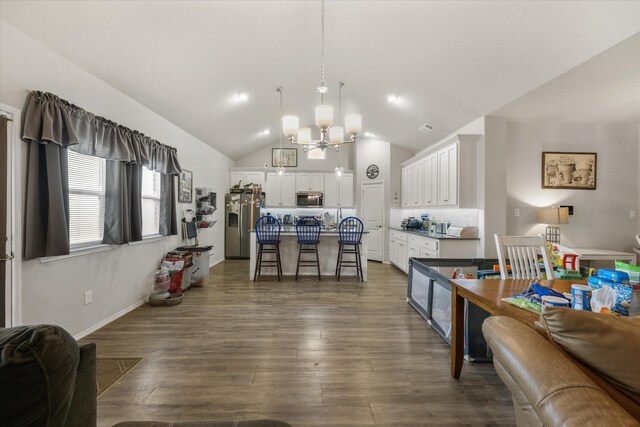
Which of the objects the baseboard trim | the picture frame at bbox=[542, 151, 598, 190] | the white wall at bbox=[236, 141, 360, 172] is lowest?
the baseboard trim

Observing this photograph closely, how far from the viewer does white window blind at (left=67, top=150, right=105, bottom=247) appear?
2648 millimetres

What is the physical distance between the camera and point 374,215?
6.92 meters

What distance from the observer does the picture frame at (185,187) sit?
459 cm

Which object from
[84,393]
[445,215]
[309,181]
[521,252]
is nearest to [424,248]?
[445,215]

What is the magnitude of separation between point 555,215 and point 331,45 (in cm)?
394

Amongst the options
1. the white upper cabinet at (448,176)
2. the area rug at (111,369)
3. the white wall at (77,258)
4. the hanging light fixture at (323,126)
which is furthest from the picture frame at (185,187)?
the white upper cabinet at (448,176)

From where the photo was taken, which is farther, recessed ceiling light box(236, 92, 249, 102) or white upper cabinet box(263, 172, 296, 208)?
white upper cabinet box(263, 172, 296, 208)

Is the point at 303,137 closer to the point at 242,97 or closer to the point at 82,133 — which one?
the point at 242,97

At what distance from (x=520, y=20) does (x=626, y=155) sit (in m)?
3.62

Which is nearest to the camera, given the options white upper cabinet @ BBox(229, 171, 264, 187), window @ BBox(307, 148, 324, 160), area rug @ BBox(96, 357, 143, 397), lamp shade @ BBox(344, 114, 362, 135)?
area rug @ BBox(96, 357, 143, 397)

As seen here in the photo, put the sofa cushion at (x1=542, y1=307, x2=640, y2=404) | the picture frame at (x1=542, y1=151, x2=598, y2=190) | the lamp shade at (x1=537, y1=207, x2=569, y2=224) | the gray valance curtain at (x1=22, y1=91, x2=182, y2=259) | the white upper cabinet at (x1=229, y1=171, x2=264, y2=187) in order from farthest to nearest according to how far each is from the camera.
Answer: the white upper cabinet at (x1=229, y1=171, x2=264, y2=187) → the picture frame at (x1=542, y1=151, x2=598, y2=190) → the lamp shade at (x1=537, y1=207, x2=569, y2=224) → the gray valance curtain at (x1=22, y1=91, x2=182, y2=259) → the sofa cushion at (x1=542, y1=307, x2=640, y2=404)

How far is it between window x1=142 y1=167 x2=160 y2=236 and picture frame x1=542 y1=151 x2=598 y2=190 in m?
5.87

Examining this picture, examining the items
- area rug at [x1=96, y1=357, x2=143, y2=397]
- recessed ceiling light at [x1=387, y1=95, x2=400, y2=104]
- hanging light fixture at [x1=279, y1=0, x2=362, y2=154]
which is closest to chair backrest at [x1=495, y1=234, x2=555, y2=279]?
hanging light fixture at [x1=279, y1=0, x2=362, y2=154]

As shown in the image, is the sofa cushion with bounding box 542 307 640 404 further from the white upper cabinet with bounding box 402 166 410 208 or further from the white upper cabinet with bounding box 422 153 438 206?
the white upper cabinet with bounding box 402 166 410 208
